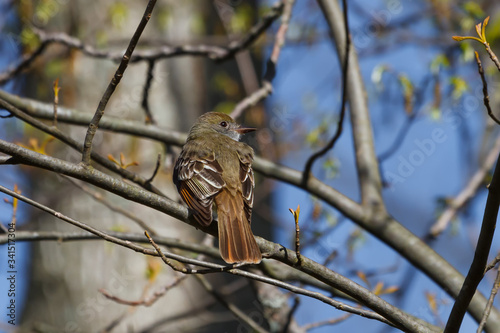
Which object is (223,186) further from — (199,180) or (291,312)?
(291,312)

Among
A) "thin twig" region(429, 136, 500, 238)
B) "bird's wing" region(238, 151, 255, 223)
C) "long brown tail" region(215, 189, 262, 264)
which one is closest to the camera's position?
"long brown tail" region(215, 189, 262, 264)

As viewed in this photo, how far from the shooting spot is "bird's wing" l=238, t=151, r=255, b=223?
3846 millimetres

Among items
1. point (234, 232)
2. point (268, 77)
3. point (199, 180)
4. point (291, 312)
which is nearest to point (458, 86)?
point (268, 77)

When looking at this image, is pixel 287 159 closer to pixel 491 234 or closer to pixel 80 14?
pixel 80 14

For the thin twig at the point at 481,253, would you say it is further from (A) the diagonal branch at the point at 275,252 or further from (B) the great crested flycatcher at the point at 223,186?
(B) the great crested flycatcher at the point at 223,186

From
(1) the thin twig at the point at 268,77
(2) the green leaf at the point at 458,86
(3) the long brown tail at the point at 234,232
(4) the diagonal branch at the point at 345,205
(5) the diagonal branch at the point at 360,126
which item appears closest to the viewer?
(3) the long brown tail at the point at 234,232

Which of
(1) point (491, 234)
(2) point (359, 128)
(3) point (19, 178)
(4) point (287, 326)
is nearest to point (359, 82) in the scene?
(2) point (359, 128)

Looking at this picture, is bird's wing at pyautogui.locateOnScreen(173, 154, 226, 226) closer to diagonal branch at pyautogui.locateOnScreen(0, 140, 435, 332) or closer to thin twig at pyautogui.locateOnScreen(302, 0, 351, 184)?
diagonal branch at pyautogui.locateOnScreen(0, 140, 435, 332)

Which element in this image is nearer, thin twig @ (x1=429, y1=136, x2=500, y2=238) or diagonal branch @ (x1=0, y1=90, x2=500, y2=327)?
diagonal branch @ (x1=0, y1=90, x2=500, y2=327)

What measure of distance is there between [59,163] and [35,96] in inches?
230

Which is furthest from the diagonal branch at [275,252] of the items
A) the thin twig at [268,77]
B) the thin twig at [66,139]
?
the thin twig at [268,77]

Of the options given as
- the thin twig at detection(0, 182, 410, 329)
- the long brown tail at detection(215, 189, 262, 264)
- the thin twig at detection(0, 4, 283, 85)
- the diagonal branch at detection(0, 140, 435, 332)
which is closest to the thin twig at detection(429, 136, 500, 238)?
the thin twig at detection(0, 4, 283, 85)

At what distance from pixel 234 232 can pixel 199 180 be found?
0.60 m

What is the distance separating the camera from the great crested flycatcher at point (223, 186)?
3.25m
